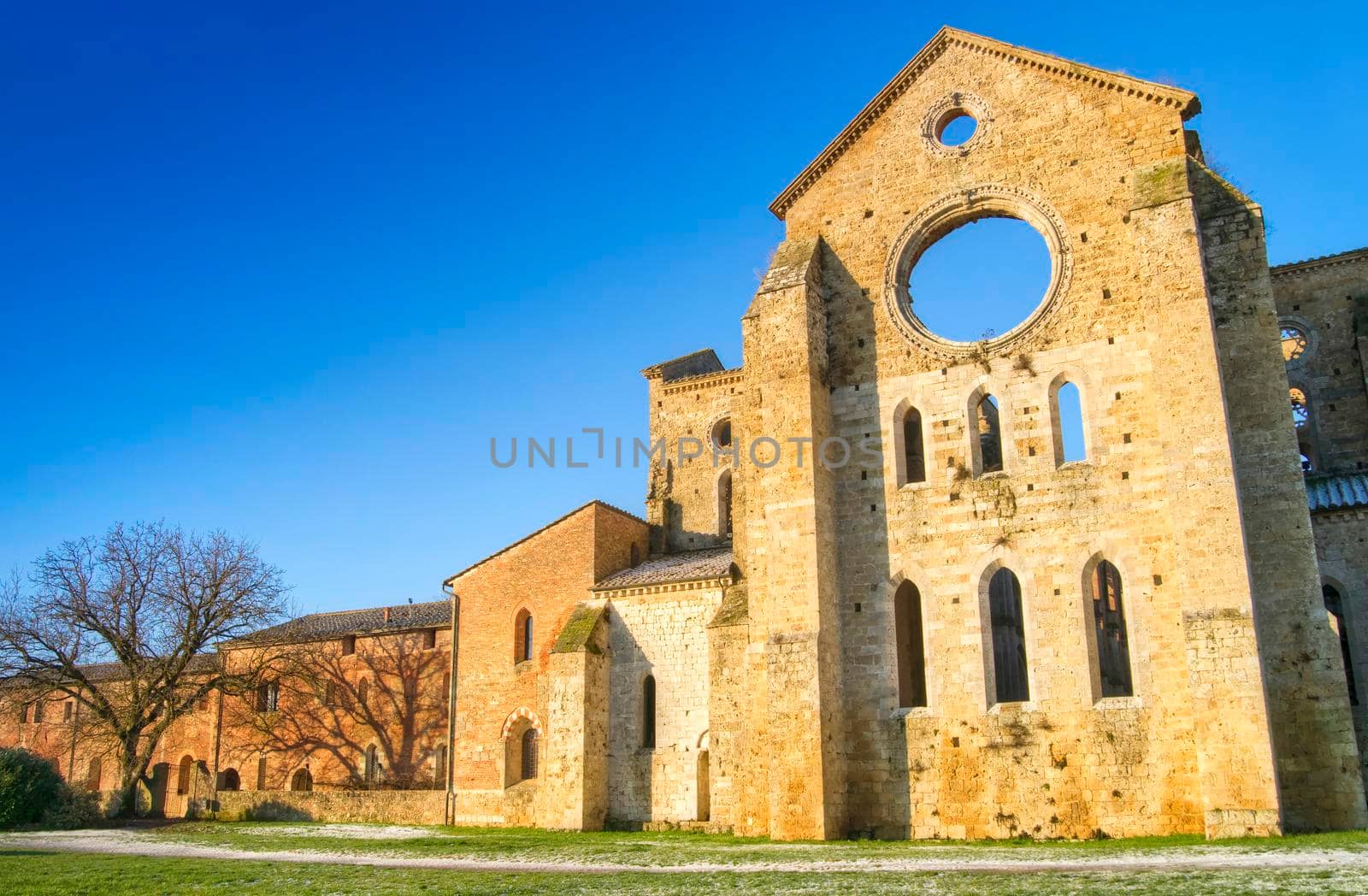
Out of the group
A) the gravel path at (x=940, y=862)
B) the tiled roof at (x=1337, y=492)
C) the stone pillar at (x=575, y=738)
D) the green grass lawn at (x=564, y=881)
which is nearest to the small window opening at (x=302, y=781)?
the stone pillar at (x=575, y=738)

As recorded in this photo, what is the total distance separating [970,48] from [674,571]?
13988 millimetres

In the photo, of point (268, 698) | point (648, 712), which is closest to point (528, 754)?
point (648, 712)

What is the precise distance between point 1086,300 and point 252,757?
98.9 feet

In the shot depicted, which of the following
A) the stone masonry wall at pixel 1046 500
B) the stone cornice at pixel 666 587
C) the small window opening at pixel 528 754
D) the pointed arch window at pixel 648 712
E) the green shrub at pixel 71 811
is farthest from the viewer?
the green shrub at pixel 71 811

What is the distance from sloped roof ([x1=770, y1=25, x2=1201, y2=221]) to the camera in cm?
1959

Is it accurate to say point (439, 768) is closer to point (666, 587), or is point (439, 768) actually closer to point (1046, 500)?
point (666, 587)

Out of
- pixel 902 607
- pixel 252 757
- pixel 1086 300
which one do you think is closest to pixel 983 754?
pixel 902 607

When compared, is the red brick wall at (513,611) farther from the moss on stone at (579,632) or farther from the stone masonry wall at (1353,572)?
the stone masonry wall at (1353,572)

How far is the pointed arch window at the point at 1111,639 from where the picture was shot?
88.0 feet

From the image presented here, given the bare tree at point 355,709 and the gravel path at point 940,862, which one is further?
the bare tree at point 355,709

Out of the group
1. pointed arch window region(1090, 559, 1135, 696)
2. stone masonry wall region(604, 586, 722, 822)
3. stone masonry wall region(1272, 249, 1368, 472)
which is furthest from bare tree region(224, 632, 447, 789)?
stone masonry wall region(1272, 249, 1368, 472)

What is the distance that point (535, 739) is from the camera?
28.7 meters

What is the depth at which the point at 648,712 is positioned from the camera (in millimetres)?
26516

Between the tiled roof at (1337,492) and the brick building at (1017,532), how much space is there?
0.29 feet
